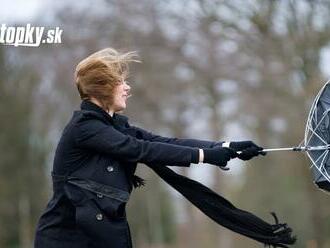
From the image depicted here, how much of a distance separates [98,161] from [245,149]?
0.85 metres

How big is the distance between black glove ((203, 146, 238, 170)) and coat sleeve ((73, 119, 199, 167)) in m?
0.06

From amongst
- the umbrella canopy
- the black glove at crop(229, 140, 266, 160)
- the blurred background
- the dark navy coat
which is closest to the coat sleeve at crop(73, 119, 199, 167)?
the dark navy coat

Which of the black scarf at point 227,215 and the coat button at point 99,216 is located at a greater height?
the black scarf at point 227,215

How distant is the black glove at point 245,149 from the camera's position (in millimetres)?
4727

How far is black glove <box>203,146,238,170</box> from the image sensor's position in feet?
14.9

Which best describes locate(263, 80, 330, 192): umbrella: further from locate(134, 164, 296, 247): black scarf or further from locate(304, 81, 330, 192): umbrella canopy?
locate(134, 164, 296, 247): black scarf

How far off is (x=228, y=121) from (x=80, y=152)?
23159 millimetres

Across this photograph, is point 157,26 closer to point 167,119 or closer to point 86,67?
point 167,119

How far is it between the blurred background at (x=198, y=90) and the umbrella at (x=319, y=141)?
47.6 feet

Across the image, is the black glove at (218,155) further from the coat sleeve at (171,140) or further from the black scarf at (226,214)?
the black scarf at (226,214)

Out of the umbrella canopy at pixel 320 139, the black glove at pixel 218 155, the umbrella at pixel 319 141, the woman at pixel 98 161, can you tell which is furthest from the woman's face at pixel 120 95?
the umbrella canopy at pixel 320 139

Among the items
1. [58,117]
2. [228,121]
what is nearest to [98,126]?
[228,121]

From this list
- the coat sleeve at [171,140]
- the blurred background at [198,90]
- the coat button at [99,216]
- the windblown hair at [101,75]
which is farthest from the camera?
the blurred background at [198,90]

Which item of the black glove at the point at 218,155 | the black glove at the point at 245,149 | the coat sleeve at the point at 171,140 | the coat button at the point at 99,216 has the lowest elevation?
the coat button at the point at 99,216
